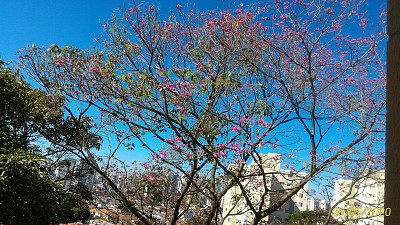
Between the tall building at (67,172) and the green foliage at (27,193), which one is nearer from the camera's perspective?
the green foliage at (27,193)

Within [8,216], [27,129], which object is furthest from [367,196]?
[27,129]

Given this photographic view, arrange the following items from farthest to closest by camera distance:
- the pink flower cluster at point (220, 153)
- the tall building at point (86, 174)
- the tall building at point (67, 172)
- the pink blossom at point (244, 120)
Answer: the tall building at point (86, 174) → the tall building at point (67, 172) → the pink blossom at point (244, 120) → the pink flower cluster at point (220, 153)

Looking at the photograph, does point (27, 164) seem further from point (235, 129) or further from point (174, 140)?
point (235, 129)

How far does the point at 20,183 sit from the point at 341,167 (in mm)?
3346

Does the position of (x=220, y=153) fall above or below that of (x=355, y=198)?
above

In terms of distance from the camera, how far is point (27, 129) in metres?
5.02

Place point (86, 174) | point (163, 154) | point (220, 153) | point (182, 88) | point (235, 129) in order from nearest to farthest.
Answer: point (220, 153)
point (235, 129)
point (182, 88)
point (163, 154)
point (86, 174)

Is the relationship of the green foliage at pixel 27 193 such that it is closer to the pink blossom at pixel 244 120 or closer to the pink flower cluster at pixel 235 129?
the pink flower cluster at pixel 235 129

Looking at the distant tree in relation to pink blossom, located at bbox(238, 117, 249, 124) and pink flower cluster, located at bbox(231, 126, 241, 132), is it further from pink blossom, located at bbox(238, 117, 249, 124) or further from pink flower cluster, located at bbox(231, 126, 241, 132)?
pink blossom, located at bbox(238, 117, 249, 124)

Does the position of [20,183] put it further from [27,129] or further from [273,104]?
[273,104]

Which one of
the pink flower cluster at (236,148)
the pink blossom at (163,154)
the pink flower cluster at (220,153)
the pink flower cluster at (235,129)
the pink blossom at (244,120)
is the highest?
the pink blossom at (244,120)

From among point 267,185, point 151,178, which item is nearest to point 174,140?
point 151,178

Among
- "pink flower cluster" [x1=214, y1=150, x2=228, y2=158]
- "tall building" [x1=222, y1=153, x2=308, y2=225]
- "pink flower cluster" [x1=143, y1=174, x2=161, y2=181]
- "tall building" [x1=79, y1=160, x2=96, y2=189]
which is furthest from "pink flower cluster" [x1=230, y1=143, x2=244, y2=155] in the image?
"tall building" [x1=79, y1=160, x2=96, y2=189]
